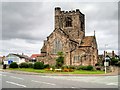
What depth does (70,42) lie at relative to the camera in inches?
2682

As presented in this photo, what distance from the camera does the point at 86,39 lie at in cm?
7144

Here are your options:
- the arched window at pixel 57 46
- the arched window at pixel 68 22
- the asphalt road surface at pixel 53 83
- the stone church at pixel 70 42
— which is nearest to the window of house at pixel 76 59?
the stone church at pixel 70 42

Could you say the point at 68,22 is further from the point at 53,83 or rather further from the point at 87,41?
the point at 53,83

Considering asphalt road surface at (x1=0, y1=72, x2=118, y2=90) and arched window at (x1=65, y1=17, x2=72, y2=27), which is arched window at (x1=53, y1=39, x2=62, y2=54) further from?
asphalt road surface at (x1=0, y1=72, x2=118, y2=90)

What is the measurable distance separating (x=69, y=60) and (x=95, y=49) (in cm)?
863

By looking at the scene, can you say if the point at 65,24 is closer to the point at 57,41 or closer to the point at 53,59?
the point at 57,41

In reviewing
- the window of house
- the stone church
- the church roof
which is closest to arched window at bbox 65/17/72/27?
the stone church

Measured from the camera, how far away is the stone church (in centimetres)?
6644

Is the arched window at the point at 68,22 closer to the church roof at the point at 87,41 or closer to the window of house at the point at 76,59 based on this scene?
the church roof at the point at 87,41

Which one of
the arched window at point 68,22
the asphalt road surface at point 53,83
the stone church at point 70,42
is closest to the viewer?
the asphalt road surface at point 53,83

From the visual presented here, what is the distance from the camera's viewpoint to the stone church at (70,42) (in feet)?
218

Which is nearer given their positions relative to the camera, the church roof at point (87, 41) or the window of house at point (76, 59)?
the window of house at point (76, 59)

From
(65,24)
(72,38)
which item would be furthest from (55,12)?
(72,38)

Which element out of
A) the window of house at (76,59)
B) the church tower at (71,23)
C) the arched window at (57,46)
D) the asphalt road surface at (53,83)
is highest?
the church tower at (71,23)
